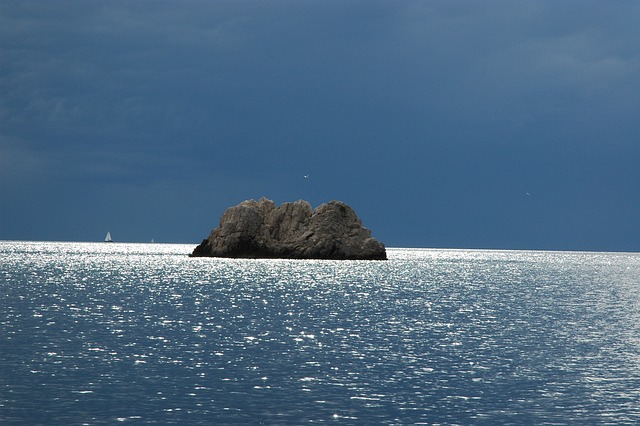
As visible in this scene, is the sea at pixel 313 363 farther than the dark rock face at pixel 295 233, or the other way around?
the dark rock face at pixel 295 233

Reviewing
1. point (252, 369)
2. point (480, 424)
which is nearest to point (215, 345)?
point (252, 369)

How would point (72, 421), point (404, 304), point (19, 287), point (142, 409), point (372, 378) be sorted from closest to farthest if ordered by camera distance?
point (72, 421) < point (142, 409) < point (372, 378) < point (404, 304) < point (19, 287)

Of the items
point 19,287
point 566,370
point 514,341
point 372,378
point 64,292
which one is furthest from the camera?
point 19,287

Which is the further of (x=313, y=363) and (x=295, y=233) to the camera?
→ (x=295, y=233)

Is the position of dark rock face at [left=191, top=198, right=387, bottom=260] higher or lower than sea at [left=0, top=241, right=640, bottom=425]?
higher

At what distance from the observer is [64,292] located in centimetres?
9438

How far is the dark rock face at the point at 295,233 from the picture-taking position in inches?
7367

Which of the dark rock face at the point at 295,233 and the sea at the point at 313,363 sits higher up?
the dark rock face at the point at 295,233

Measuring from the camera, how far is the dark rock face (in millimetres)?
187125

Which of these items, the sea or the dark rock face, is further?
the dark rock face

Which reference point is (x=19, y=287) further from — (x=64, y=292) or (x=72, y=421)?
(x=72, y=421)

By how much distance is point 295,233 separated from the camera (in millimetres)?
193375

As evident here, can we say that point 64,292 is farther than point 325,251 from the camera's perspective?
No

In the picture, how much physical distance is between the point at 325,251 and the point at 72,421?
164745mm
